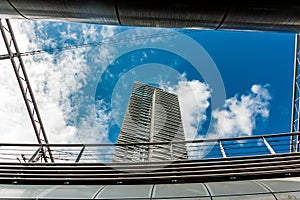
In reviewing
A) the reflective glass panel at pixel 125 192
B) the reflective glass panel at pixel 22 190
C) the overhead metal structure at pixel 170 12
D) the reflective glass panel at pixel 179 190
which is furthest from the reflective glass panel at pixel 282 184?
the reflective glass panel at pixel 22 190

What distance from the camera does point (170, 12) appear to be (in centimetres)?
254

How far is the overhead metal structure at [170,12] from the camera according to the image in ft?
8.00

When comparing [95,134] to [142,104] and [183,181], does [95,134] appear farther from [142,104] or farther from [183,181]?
[142,104]

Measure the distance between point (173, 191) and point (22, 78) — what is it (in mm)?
7641

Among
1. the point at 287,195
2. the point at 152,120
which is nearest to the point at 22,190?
the point at 287,195

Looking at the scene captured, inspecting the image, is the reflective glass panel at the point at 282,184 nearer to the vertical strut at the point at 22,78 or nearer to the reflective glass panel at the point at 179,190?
the reflective glass panel at the point at 179,190

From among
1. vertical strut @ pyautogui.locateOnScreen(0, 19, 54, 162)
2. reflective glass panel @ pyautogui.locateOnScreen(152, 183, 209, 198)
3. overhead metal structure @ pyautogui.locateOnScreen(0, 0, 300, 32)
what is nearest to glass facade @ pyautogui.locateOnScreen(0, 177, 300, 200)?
reflective glass panel @ pyautogui.locateOnScreen(152, 183, 209, 198)

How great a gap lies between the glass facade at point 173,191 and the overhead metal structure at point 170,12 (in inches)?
90.7

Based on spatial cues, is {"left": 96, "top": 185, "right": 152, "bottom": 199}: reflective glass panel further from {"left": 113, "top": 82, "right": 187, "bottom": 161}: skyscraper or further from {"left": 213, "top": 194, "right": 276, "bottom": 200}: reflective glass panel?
{"left": 113, "top": 82, "right": 187, "bottom": 161}: skyscraper

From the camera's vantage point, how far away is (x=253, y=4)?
241cm

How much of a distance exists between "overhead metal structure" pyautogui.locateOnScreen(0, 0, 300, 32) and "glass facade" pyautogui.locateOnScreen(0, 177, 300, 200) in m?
2.30

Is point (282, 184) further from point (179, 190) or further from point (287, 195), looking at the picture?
point (179, 190)

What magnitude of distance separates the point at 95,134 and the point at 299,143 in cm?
661

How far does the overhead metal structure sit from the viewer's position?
96.0 inches
